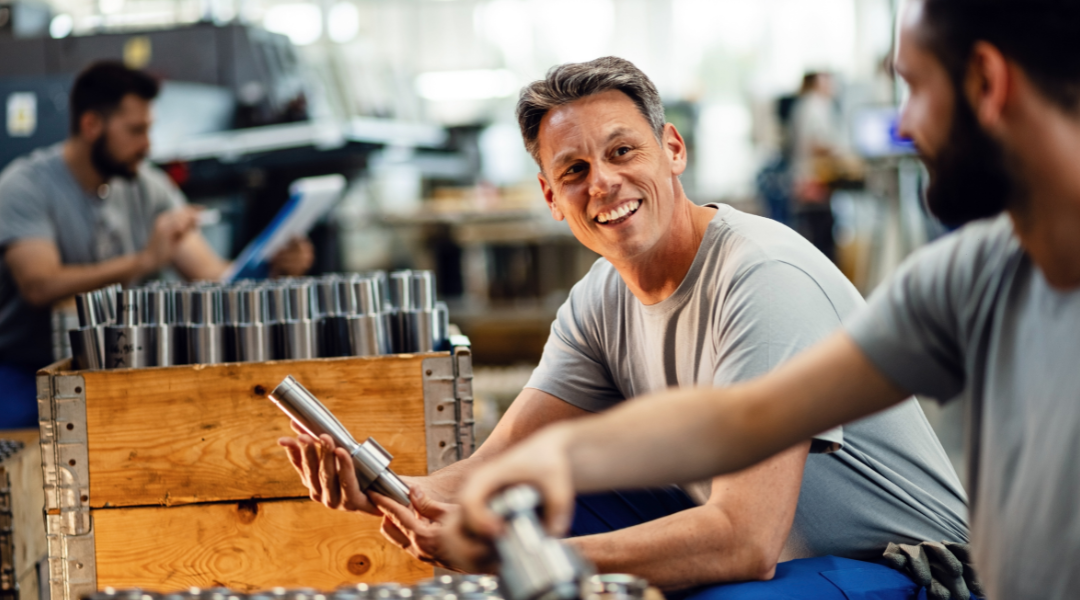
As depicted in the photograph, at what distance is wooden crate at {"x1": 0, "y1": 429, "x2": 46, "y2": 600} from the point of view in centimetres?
185

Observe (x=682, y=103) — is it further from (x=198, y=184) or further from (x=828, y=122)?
(x=198, y=184)

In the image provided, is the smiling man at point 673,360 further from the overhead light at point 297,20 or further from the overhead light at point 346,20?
the overhead light at point 297,20

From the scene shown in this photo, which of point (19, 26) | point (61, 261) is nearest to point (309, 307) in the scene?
point (61, 261)

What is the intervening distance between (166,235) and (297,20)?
8.87 m

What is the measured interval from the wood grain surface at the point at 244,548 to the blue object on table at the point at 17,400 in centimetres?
131

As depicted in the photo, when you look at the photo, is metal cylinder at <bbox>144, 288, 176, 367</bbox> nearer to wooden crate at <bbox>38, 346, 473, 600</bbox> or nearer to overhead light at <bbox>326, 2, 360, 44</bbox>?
wooden crate at <bbox>38, 346, 473, 600</bbox>

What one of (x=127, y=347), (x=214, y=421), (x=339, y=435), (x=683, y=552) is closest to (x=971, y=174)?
(x=683, y=552)

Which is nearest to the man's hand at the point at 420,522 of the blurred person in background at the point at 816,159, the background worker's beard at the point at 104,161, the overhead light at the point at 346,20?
the background worker's beard at the point at 104,161

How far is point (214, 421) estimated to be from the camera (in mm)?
1737

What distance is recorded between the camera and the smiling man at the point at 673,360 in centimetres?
138

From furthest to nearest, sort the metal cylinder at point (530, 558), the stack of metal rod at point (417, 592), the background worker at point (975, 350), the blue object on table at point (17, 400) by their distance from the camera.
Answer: the blue object on table at point (17, 400)
the stack of metal rod at point (417, 592)
the background worker at point (975, 350)
the metal cylinder at point (530, 558)

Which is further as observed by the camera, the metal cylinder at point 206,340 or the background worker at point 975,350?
the metal cylinder at point 206,340

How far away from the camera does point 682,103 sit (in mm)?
7914

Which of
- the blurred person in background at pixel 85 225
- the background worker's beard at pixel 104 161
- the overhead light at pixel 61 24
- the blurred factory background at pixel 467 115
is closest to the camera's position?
the blurred person in background at pixel 85 225
